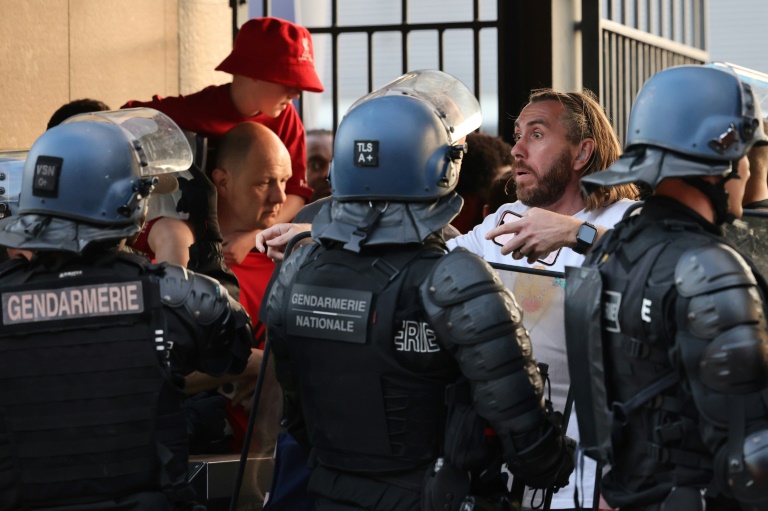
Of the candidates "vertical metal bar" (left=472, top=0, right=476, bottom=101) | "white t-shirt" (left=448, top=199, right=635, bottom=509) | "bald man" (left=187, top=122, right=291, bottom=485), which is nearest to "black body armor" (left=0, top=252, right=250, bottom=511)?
"white t-shirt" (left=448, top=199, right=635, bottom=509)

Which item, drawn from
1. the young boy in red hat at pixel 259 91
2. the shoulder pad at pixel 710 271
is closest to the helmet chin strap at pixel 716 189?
the shoulder pad at pixel 710 271

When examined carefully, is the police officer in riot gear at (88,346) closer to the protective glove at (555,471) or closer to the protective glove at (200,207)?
the protective glove at (555,471)

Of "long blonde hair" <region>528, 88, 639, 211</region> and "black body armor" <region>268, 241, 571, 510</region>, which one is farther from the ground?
"long blonde hair" <region>528, 88, 639, 211</region>

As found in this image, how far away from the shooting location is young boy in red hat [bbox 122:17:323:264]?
5324 mm

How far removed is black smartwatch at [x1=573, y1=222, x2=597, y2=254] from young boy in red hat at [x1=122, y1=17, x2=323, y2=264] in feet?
6.30

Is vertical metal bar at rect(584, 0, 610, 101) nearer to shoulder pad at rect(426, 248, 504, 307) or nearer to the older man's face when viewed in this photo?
the older man's face

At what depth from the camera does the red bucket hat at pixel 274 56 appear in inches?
211

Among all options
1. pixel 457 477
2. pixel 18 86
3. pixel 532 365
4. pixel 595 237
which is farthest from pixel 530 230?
pixel 18 86

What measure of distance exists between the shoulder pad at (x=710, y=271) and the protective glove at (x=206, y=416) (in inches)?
80.4

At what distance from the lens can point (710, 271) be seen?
263 cm

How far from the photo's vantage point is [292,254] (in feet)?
11.3

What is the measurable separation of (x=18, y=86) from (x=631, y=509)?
4250mm

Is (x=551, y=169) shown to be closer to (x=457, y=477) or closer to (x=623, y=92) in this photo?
(x=457, y=477)

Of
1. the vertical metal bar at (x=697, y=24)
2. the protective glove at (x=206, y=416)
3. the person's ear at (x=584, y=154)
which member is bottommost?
the protective glove at (x=206, y=416)
